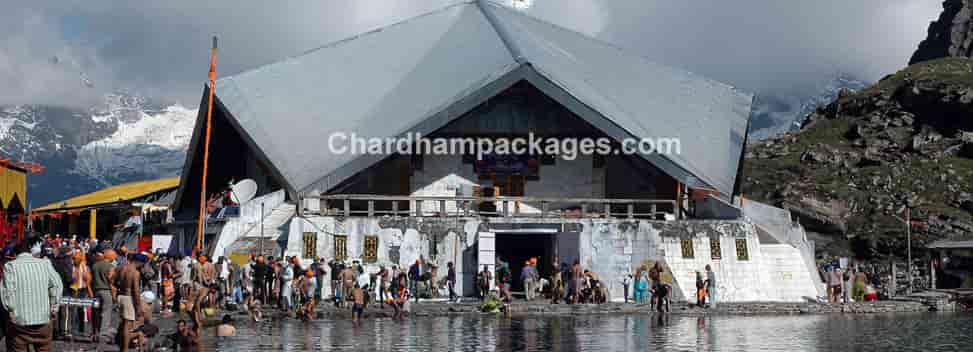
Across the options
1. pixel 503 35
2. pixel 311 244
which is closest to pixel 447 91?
pixel 503 35

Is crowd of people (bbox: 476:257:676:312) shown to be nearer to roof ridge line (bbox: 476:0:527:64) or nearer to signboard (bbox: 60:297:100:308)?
roof ridge line (bbox: 476:0:527:64)

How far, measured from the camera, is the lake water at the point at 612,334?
63.3ft

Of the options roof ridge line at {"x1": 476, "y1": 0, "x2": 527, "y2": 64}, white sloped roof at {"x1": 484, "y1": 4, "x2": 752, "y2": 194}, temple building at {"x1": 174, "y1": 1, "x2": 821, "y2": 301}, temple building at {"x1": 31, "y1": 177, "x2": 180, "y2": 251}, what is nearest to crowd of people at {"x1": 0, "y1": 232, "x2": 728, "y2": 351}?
temple building at {"x1": 174, "y1": 1, "x2": 821, "y2": 301}

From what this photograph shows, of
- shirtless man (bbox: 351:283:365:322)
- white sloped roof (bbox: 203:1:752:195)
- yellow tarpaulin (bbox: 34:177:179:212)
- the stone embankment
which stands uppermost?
white sloped roof (bbox: 203:1:752:195)

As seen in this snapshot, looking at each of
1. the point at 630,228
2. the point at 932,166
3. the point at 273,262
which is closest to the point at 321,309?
the point at 273,262

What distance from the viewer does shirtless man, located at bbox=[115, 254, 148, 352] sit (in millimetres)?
17047

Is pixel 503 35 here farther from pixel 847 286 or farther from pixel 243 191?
pixel 847 286

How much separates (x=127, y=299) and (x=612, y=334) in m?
9.39

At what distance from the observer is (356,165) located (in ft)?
118

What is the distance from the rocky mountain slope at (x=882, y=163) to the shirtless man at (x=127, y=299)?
65.5 meters

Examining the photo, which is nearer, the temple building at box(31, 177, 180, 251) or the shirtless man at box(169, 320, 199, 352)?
the shirtless man at box(169, 320, 199, 352)

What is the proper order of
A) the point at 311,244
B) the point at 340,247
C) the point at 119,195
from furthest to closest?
the point at 119,195
the point at 340,247
the point at 311,244

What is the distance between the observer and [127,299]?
17234mm

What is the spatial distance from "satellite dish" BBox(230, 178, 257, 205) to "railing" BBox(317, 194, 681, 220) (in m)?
2.69
